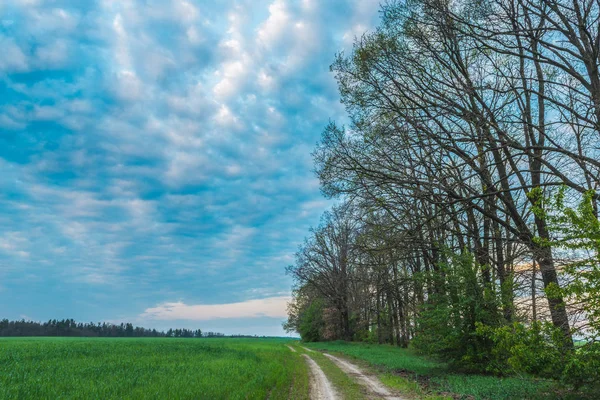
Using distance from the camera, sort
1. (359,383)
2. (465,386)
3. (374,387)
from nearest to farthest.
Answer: (465,386) → (374,387) → (359,383)

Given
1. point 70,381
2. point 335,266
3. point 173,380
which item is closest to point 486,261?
point 173,380

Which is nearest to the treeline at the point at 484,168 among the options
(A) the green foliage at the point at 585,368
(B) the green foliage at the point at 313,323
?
(A) the green foliage at the point at 585,368

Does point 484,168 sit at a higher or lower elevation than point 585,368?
higher

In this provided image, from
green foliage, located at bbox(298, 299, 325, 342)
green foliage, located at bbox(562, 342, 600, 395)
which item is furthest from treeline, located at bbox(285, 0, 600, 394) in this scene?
green foliage, located at bbox(298, 299, 325, 342)

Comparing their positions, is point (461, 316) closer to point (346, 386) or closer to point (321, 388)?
point (346, 386)

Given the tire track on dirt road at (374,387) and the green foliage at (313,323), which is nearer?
the tire track on dirt road at (374,387)

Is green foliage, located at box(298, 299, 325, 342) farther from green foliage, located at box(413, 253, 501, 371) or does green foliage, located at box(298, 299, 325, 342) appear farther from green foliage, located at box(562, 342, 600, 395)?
green foliage, located at box(562, 342, 600, 395)

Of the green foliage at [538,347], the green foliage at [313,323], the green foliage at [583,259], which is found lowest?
the green foliage at [313,323]

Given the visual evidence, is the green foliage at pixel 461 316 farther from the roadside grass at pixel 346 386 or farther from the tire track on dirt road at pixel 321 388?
the tire track on dirt road at pixel 321 388

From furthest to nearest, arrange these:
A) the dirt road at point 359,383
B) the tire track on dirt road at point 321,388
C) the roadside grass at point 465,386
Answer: the dirt road at point 359,383, the tire track on dirt road at point 321,388, the roadside grass at point 465,386

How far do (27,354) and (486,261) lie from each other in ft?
79.7

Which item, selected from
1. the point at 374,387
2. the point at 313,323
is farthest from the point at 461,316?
the point at 313,323

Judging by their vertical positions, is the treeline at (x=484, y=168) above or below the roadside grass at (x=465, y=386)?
above

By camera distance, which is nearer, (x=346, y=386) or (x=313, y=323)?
→ (x=346, y=386)
